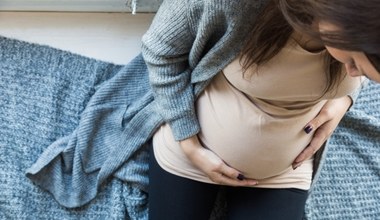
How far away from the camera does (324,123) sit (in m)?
1.00

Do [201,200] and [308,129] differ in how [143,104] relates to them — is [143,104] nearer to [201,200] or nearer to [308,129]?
[201,200]

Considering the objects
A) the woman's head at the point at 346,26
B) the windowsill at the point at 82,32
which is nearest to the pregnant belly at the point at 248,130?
the woman's head at the point at 346,26

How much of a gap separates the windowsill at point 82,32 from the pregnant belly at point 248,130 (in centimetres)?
38

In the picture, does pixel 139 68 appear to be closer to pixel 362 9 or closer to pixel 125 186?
pixel 125 186

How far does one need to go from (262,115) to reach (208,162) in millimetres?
133

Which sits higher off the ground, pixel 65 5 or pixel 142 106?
pixel 65 5

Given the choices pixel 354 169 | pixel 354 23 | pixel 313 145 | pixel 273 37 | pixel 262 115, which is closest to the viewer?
pixel 354 23

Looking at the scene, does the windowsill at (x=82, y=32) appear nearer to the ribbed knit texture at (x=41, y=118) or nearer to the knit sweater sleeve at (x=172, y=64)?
the ribbed knit texture at (x=41, y=118)

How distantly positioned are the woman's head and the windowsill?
2.17 ft

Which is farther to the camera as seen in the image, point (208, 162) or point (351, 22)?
point (208, 162)

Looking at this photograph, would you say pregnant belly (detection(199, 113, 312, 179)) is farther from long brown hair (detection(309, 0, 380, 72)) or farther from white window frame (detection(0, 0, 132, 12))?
white window frame (detection(0, 0, 132, 12))

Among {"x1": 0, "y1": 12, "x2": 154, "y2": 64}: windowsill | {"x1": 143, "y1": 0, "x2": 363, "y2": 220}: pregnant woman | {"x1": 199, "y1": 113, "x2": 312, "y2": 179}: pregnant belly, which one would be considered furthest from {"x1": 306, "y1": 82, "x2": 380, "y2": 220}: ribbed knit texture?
{"x1": 0, "y1": 12, "x2": 154, "y2": 64}: windowsill

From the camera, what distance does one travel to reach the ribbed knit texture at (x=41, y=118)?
1107 millimetres

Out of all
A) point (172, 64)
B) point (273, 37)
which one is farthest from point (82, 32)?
point (273, 37)
